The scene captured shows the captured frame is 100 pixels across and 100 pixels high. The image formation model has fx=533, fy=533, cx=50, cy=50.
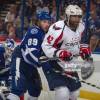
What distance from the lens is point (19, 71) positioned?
20.3 ft

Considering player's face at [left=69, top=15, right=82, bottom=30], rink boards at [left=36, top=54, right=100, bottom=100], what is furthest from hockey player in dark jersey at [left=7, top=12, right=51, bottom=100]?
rink boards at [left=36, top=54, right=100, bottom=100]

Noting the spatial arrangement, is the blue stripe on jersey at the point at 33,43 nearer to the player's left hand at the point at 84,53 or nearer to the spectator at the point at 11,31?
the player's left hand at the point at 84,53

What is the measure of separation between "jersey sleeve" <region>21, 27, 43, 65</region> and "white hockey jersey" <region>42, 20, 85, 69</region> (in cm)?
18

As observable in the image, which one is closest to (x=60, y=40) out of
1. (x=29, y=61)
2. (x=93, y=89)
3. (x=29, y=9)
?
(x=29, y=61)

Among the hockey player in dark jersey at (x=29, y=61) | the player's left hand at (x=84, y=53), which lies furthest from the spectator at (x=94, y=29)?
the player's left hand at (x=84, y=53)

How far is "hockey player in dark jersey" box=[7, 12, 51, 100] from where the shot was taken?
594 centimetres

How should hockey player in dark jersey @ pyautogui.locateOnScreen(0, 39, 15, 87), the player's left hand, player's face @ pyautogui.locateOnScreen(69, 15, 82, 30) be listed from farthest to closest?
hockey player in dark jersey @ pyautogui.locateOnScreen(0, 39, 15, 87) → the player's left hand → player's face @ pyautogui.locateOnScreen(69, 15, 82, 30)

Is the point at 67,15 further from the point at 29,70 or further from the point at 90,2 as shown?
the point at 90,2

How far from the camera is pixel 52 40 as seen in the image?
5.65m

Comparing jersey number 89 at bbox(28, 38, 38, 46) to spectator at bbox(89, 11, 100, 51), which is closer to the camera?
jersey number 89 at bbox(28, 38, 38, 46)

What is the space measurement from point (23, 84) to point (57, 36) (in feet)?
2.79

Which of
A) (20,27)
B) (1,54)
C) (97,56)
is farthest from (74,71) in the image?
(20,27)

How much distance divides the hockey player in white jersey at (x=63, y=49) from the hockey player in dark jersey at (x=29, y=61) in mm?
195

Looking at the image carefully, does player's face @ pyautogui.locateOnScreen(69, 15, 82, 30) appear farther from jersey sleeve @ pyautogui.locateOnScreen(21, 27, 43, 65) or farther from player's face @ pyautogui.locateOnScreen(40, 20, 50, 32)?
jersey sleeve @ pyautogui.locateOnScreen(21, 27, 43, 65)
